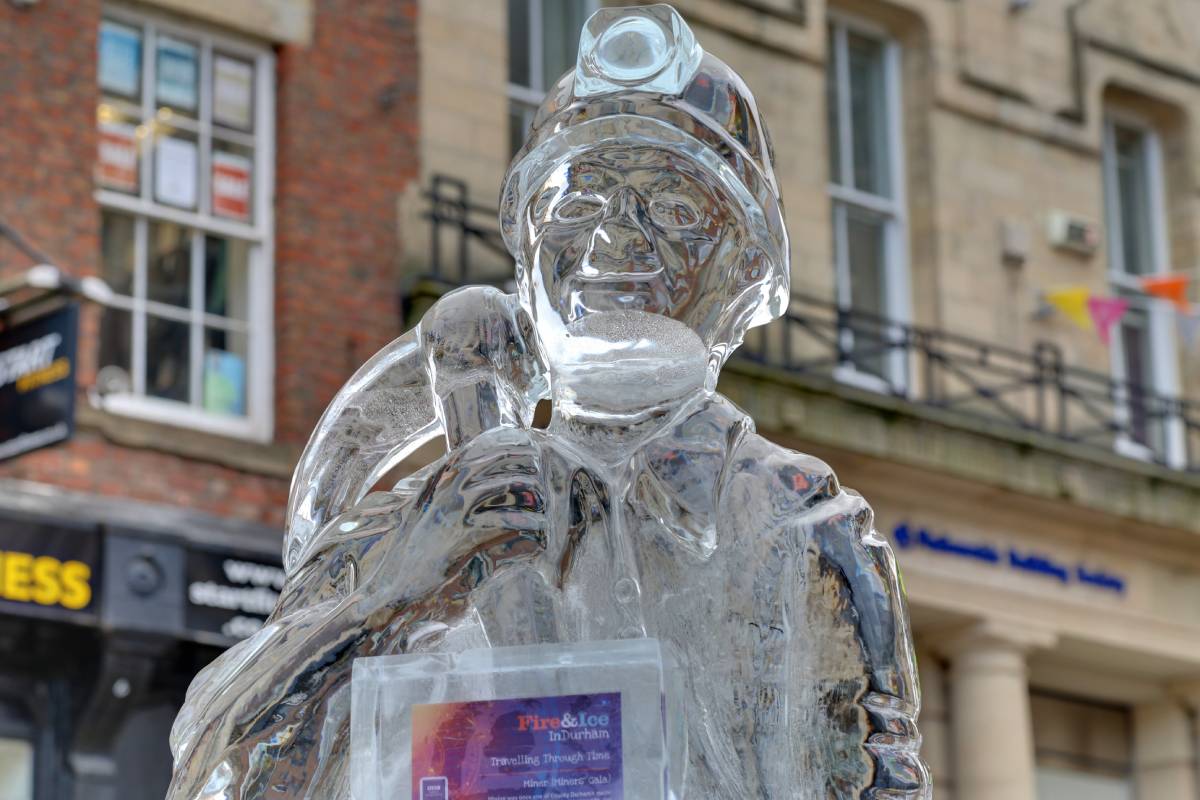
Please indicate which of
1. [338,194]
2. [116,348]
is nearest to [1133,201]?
[338,194]

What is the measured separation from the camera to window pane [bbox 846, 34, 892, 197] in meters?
15.8

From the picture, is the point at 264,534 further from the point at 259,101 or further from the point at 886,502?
the point at 886,502

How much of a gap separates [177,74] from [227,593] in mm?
2738

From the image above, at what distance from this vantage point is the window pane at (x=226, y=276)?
12.0 m

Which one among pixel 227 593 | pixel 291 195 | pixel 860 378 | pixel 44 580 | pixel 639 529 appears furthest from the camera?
pixel 860 378

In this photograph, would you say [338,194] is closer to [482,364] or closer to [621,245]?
[482,364]

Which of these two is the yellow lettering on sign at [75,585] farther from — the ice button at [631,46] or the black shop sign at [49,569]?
the ice button at [631,46]

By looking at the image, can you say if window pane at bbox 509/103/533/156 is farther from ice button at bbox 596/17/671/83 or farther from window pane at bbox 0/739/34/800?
ice button at bbox 596/17/671/83

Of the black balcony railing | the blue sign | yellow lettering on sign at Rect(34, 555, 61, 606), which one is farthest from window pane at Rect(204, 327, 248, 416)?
the blue sign

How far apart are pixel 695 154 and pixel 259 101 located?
32.1 feet

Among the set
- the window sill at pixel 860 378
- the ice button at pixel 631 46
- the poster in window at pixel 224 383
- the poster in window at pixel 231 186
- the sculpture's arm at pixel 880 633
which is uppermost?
the poster in window at pixel 231 186

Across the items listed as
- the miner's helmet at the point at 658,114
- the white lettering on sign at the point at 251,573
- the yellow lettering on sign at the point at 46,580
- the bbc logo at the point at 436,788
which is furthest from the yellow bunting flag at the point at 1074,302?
the bbc logo at the point at 436,788

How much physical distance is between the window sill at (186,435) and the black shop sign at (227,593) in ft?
1.84

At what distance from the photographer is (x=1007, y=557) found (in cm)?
1433
